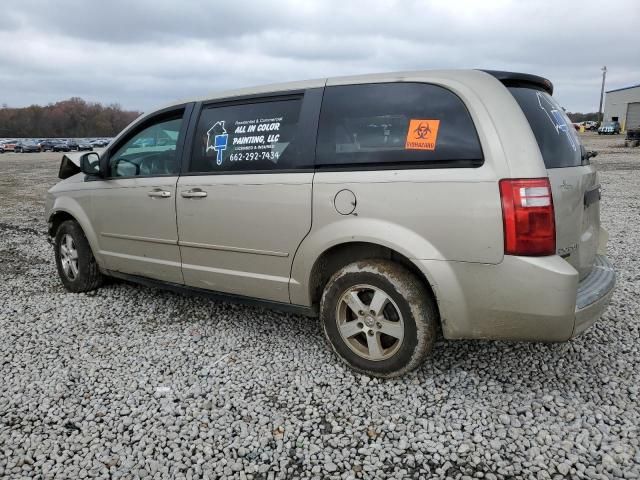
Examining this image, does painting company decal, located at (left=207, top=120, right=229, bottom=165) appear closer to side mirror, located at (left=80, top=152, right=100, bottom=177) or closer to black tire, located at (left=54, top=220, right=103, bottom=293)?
side mirror, located at (left=80, top=152, right=100, bottom=177)

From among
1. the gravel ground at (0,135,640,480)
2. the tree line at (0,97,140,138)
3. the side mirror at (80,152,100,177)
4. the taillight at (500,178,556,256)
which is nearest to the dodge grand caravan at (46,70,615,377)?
the taillight at (500,178,556,256)

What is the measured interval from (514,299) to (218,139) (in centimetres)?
230

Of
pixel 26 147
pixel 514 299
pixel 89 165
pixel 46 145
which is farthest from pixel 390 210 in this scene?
pixel 46 145

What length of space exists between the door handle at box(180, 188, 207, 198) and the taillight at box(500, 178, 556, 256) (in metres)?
2.05

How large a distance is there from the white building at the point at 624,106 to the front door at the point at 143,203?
61.4m

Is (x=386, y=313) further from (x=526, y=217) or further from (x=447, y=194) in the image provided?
(x=526, y=217)

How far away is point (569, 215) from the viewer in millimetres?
2740

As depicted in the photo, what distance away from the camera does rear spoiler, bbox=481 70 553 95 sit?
2.89 meters

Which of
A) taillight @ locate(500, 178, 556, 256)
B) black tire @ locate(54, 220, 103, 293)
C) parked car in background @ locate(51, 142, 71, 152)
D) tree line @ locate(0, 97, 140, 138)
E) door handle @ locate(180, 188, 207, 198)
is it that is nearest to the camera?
taillight @ locate(500, 178, 556, 256)

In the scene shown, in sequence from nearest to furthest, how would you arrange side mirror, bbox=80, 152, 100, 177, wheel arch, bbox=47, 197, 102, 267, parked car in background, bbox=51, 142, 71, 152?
side mirror, bbox=80, 152, 100, 177 < wheel arch, bbox=47, 197, 102, 267 < parked car in background, bbox=51, 142, 71, 152

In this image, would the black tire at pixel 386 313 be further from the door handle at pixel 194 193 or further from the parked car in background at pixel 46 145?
the parked car in background at pixel 46 145

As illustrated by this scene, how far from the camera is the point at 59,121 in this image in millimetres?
96438

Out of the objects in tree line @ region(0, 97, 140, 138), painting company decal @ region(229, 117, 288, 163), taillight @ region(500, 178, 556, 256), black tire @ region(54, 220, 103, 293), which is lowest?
black tire @ region(54, 220, 103, 293)

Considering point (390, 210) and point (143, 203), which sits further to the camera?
point (143, 203)
